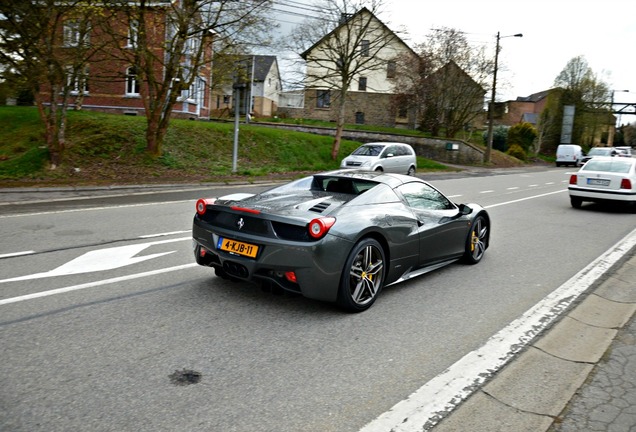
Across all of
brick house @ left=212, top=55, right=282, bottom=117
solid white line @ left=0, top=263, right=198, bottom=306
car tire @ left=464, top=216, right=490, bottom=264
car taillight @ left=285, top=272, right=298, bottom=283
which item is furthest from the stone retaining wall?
car taillight @ left=285, top=272, right=298, bottom=283

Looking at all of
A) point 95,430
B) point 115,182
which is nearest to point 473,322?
point 95,430

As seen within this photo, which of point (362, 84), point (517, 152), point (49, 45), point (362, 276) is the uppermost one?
point (362, 84)

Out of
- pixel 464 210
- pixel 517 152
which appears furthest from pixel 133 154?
pixel 517 152

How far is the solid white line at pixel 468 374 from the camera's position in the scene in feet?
10.4

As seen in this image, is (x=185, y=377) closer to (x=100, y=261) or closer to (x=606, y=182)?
(x=100, y=261)

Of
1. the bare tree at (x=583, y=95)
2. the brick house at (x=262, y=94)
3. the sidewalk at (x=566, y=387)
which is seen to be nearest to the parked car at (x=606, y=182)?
the sidewalk at (x=566, y=387)

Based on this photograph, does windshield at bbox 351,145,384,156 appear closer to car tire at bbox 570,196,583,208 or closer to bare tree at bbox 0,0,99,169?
car tire at bbox 570,196,583,208

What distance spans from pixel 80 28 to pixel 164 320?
14.1m

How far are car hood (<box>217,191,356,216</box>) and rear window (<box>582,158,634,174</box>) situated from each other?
11590 mm

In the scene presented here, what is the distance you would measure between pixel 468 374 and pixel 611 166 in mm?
13064

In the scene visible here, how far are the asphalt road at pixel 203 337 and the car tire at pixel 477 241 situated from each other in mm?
136

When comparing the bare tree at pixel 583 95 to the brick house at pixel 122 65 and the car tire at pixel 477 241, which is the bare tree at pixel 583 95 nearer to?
the brick house at pixel 122 65

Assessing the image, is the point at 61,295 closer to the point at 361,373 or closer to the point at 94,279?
the point at 94,279

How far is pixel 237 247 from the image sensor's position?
501cm
